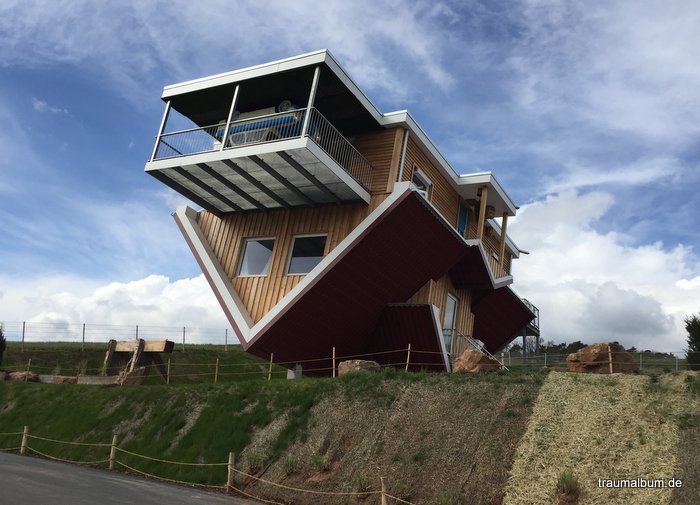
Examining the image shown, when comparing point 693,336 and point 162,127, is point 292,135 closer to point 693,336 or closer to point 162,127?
point 162,127

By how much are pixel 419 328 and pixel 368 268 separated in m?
4.03

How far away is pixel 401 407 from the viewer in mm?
15336

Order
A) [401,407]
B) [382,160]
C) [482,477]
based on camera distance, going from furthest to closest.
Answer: [382,160]
[401,407]
[482,477]

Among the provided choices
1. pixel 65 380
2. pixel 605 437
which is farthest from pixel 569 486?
pixel 65 380

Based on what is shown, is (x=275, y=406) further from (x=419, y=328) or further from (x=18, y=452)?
(x=18, y=452)

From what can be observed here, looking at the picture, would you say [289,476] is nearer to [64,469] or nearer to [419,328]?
[64,469]

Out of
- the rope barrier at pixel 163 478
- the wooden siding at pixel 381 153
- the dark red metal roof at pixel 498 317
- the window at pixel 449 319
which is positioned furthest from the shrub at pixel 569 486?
the dark red metal roof at pixel 498 317

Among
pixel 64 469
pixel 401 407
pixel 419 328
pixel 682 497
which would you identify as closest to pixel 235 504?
pixel 401 407

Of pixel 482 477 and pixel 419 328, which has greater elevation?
pixel 419 328

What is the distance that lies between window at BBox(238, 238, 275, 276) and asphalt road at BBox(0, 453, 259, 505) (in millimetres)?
8975

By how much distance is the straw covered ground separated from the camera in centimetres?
1085

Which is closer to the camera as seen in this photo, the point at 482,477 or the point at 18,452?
the point at 482,477

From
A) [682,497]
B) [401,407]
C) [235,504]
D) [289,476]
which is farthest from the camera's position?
[401,407]

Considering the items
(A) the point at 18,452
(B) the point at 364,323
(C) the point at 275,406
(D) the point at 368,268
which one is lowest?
(A) the point at 18,452
